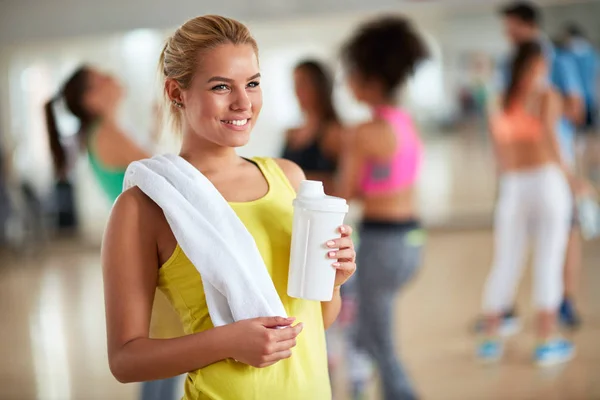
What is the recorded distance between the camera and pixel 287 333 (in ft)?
3.34

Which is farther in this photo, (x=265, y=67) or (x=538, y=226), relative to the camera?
(x=265, y=67)

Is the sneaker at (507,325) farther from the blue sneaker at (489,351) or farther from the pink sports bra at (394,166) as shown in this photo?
the pink sports bra at (394,166)

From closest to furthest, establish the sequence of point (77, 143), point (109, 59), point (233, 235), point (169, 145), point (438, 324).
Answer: point (233, 235), point (169, 145), point (77, 143), point (438, 324), point (109, 59)

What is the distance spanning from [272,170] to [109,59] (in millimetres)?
6489

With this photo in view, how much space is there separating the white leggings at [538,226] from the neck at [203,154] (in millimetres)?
2917

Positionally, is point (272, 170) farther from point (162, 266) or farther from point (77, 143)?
point (77, 143)

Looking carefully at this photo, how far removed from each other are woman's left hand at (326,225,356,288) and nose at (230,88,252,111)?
0.71 feet

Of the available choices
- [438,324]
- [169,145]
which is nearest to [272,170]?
[169,145]


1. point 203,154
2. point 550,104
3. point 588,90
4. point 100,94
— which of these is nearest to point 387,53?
point 100,94

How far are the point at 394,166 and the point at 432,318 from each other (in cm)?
203

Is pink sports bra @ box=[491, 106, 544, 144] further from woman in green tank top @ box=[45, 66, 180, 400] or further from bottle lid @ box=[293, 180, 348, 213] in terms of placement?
bottle lid @ box=[293, 180, 348, 213]

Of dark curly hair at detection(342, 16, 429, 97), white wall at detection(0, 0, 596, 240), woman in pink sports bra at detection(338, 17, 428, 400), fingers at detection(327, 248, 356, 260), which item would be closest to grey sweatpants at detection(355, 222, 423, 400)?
woman in pink sports bra at detection(338, 17, 428, 400)

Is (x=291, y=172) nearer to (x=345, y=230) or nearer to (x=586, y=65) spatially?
(x=345, y=230)

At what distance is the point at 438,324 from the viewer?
4.41m
